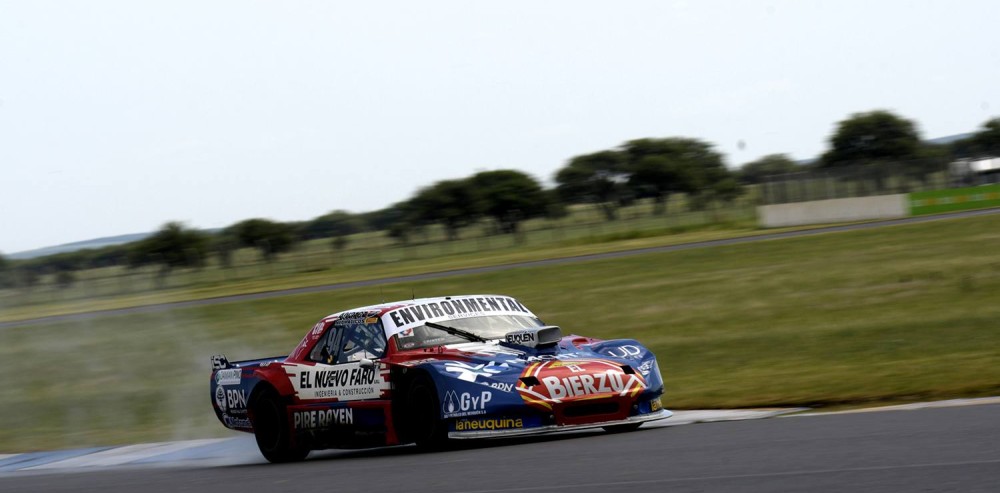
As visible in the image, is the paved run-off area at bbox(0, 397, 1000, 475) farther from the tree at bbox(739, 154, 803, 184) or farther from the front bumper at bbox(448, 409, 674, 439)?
the tree at bbox(739, 154, 803, 184)

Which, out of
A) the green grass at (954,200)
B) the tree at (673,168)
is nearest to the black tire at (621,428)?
the green grass at (954,200)

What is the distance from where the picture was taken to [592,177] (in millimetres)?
87562

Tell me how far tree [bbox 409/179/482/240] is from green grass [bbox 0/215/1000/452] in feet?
138

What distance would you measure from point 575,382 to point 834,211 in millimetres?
35414

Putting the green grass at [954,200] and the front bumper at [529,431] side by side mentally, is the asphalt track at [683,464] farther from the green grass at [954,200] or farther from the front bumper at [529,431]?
the green grass at [954,200]

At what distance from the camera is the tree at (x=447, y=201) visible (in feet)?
251

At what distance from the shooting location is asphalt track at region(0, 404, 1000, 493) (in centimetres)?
581

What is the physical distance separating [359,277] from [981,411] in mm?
34637

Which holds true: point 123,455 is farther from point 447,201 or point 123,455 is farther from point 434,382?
point 447,201

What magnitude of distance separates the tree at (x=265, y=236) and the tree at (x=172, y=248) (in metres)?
2.51

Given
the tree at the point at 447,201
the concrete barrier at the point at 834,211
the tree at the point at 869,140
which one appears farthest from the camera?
the tree at the point at 869,140

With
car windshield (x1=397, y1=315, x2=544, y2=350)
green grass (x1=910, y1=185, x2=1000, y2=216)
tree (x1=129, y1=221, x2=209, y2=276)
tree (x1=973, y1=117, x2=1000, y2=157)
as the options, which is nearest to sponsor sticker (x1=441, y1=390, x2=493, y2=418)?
car windshield (x1=397, y1=315, x2=544, y2=350)

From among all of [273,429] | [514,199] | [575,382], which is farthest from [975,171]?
[514,199]

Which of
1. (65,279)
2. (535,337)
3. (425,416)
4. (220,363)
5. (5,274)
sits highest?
(5,274)
